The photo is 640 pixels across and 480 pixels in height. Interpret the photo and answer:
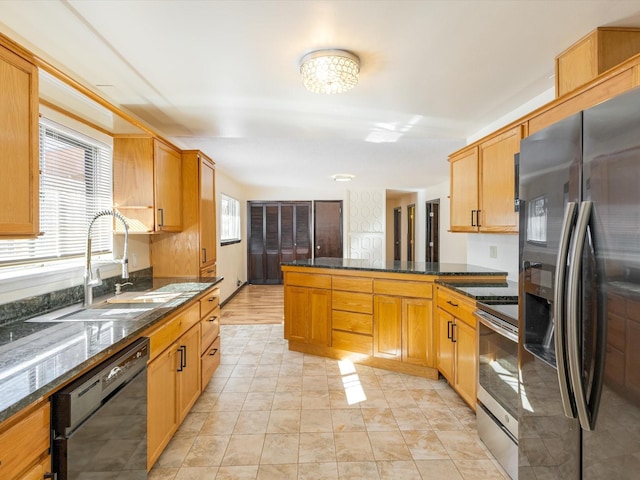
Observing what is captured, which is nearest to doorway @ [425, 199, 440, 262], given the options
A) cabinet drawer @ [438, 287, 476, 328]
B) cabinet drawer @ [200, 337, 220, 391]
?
cabinet drawer @ [438, 287, 476, 328]

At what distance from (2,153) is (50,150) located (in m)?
0.92

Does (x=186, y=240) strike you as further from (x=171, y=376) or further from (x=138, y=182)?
(x=171, y=376)

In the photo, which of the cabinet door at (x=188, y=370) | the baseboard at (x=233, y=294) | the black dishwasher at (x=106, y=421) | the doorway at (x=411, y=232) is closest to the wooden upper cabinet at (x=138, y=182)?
the cabinet door at (x=188, y=370)

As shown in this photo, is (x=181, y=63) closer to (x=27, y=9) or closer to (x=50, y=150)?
(x=27, y=9)

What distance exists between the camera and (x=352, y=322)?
3340 mm

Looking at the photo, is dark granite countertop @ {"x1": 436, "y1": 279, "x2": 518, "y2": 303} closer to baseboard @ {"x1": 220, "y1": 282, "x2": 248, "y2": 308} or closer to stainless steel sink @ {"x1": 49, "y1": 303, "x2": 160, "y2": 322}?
stainless steel sink @ {"x1": 49, "y1": 303, "x2": 160, "y2": 322}

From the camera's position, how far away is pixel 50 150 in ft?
6.79

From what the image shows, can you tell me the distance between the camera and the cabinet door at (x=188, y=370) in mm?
2125

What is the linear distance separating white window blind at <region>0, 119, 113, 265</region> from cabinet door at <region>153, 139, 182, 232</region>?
37cm

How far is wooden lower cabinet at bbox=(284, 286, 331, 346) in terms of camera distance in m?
3.48

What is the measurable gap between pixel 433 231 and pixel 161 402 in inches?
291

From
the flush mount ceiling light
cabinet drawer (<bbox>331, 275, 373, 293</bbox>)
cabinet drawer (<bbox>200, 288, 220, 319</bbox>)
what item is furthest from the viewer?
cabinet drawer (<bbox>331, 275, 373, 293</bbox>)

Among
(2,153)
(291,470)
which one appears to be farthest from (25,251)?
(291,470)

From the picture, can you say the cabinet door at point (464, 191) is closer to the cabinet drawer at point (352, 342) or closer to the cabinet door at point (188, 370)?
the cabinet drawer at point (352, 342)
